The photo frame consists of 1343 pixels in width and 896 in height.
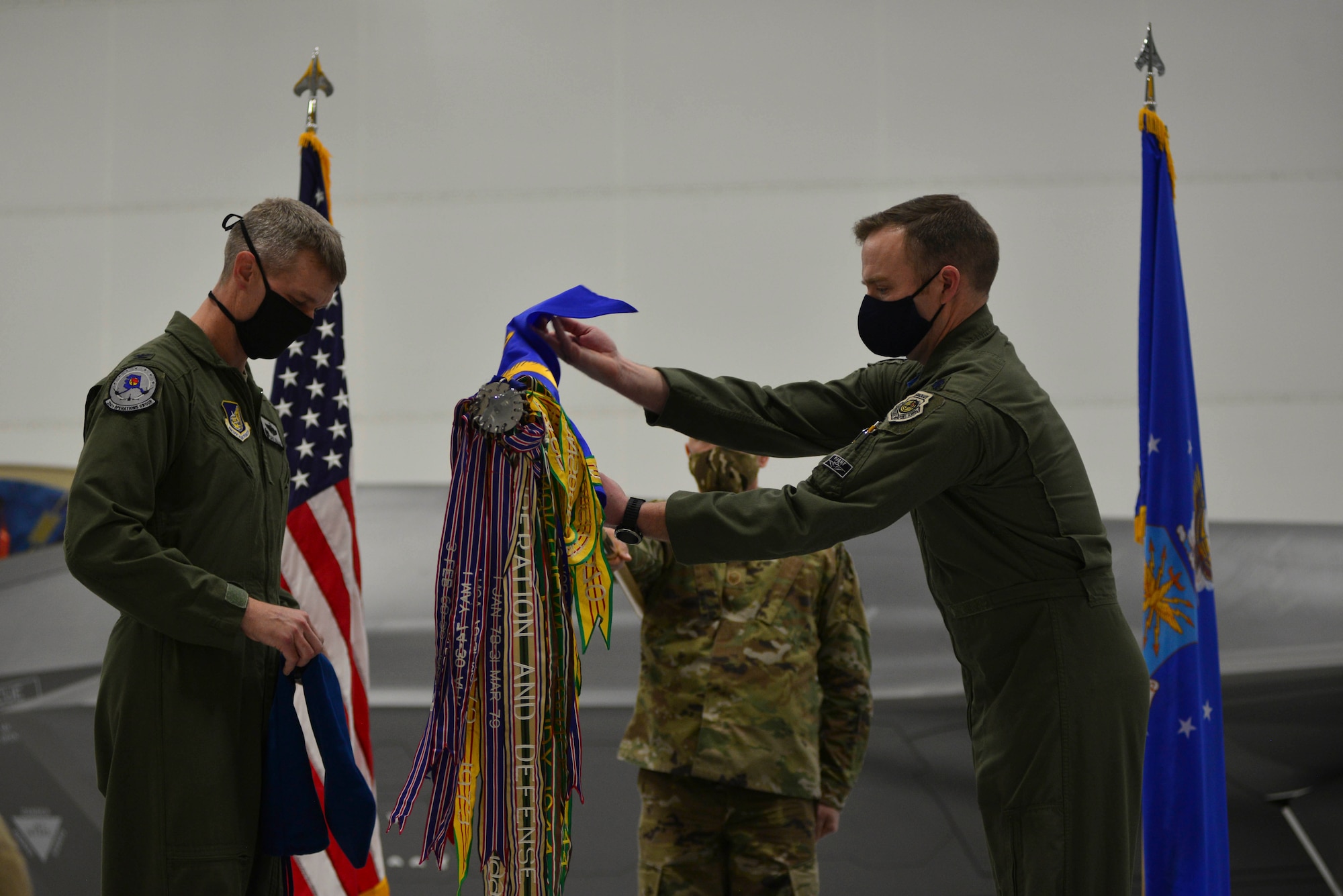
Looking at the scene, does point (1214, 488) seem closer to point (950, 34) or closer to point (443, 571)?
point (950, 34)

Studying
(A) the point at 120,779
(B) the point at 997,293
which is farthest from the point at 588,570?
(B) the point at 997,293

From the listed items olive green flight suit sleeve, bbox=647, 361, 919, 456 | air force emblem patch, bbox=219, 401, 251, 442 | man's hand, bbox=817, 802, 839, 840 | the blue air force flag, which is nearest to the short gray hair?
air force emblem patch, bbox=219, 401, 251, 442

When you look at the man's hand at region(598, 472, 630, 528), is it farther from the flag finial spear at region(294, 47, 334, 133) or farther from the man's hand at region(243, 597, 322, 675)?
the flag finial spear at region(294, 47, 334, 133)

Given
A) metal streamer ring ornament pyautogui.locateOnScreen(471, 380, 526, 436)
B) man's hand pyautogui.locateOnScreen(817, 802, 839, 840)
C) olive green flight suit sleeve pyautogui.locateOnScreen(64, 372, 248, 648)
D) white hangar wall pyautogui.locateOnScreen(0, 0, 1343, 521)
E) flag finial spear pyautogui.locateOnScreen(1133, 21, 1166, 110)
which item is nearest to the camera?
olive green flight suit sleeve pyautogui.locateOnScreen(64, 372, 248, 648)

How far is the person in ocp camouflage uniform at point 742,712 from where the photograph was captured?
2.53 metres

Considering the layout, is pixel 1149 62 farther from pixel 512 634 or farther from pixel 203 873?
pixel 203 873

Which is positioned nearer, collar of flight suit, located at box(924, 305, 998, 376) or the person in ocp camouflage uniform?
collar of flight suit, located at box(924, 305, 998, 376)

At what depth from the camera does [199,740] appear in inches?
65.3

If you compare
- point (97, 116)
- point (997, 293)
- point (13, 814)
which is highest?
point (97, 116)

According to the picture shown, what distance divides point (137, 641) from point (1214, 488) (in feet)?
13.2

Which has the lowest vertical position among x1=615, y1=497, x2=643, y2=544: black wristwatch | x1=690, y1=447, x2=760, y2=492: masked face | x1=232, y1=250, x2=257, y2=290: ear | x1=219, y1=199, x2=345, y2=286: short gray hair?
x1=615, y1=497, x2=643, y2=544: black wristwatch

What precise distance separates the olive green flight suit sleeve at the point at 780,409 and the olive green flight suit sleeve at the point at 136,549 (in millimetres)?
923

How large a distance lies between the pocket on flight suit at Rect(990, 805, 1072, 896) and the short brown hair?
0.98 metres

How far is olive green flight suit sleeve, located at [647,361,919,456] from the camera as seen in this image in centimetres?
219
